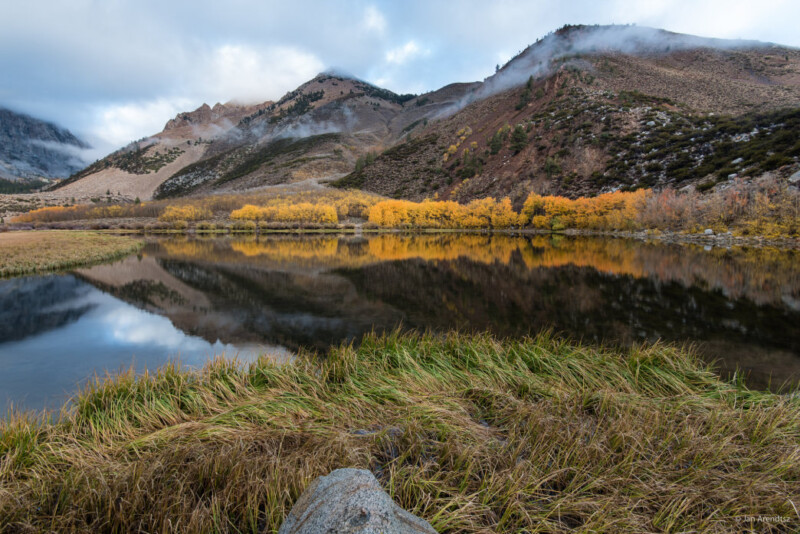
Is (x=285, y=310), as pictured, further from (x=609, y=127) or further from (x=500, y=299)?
(x=609, y=127)

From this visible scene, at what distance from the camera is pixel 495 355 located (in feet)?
22.2

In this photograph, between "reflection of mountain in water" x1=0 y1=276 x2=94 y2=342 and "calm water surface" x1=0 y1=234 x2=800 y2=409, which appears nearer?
"calm water surface" x1=0 y1=234 x2=800 y2=409

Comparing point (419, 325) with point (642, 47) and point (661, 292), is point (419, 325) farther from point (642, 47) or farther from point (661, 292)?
point (642, 47)

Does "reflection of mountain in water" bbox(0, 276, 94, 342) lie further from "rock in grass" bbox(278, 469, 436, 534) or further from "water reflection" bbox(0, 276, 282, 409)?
"rock in grass" bbox(278, 469, 436, 534)

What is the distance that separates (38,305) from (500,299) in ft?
60.4

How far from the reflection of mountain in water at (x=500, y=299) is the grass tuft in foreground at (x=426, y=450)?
387 cm

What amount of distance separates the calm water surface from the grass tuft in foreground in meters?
2.60

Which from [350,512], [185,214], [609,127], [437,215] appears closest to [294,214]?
[185,214]

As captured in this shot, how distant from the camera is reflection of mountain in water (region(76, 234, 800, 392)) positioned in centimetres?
981

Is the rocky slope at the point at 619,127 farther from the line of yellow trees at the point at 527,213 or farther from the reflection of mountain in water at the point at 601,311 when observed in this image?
the reflection of mountain in water at the point at 601,311

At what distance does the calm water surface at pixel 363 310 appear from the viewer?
337 inches

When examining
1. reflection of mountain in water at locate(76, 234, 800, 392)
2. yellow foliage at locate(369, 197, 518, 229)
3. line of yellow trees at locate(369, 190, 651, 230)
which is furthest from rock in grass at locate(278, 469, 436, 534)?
yellow foliage at locate(369, 197, 518, 229)

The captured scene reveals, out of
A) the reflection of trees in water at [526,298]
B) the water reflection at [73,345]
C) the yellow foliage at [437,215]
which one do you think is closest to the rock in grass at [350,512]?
the water reflection at [73,345]

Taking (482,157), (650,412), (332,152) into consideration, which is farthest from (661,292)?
(332,152)
